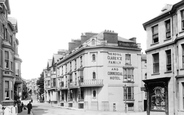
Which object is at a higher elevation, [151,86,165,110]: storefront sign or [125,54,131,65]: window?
[125,54,131,65]: window

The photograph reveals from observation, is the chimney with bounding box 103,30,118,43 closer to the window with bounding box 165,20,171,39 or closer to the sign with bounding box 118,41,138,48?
the sign with bounding box 118,41,138,48

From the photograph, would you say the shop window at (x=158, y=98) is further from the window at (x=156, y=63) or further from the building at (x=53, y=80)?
the building at (x=53, y=80)

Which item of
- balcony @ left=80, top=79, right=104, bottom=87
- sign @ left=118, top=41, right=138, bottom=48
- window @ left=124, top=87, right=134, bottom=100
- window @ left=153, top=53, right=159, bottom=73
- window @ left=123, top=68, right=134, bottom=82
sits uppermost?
sign @ left=118, top=41, right=138, bottom=48

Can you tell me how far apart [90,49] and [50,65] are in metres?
33.6

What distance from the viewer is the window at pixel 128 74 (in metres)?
42.4

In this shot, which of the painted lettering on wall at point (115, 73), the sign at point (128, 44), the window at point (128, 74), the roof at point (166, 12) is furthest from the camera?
the sign at point (128, 44)

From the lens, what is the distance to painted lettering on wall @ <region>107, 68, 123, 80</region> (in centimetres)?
4138

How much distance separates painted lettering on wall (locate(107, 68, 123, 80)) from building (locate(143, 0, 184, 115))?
15878mm

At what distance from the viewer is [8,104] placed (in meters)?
26.8

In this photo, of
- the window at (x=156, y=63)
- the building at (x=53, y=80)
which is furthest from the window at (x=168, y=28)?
the building at (x=53, y=80)

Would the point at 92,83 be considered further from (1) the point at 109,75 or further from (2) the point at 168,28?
(2) the point at 168,28

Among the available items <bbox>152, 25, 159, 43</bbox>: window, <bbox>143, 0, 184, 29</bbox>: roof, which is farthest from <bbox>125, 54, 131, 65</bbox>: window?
<bbox>152, 25, 159, 43</bbox>: window

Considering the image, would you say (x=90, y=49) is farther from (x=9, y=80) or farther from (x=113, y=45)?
(x=9, y=80)

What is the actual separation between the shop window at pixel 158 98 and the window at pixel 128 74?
17339 mm
